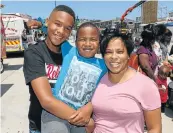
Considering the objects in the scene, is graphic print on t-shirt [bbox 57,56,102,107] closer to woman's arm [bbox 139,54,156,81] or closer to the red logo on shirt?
the red logo on shirt

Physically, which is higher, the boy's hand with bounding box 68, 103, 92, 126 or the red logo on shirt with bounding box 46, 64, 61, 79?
the red logo on shirt with bounding box 46, 64, 61, 79

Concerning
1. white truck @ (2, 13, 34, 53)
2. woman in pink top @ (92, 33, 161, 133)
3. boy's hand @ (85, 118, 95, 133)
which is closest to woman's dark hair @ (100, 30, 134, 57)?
woman in pink top @ (92, 33, 161, 133)

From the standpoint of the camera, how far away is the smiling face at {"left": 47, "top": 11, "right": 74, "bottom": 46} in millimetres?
1883

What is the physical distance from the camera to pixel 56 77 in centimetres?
186

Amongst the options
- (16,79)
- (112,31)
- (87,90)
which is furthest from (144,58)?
(16,79)

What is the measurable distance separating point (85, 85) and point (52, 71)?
24cm

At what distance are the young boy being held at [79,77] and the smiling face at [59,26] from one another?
112 mm

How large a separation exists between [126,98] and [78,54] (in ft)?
1.47

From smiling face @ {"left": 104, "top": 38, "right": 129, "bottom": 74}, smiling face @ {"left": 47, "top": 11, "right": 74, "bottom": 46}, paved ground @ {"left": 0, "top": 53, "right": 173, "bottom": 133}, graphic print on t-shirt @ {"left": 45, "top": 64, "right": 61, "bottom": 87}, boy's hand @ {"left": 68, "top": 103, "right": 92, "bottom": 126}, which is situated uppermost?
smiling face @ {"left": 47, "top": 11, "right": 74, "bottom": 46}

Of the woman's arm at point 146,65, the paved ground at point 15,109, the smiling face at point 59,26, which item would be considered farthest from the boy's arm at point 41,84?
the paved ground at point 15,109

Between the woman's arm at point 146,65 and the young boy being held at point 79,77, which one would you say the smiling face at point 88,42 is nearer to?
the young boy being held at point 79,77

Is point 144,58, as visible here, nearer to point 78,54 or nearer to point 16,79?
point 78,54

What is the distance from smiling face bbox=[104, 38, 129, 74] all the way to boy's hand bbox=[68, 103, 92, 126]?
0.31m

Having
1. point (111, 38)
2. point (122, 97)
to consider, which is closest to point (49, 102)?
point (122, 97)
